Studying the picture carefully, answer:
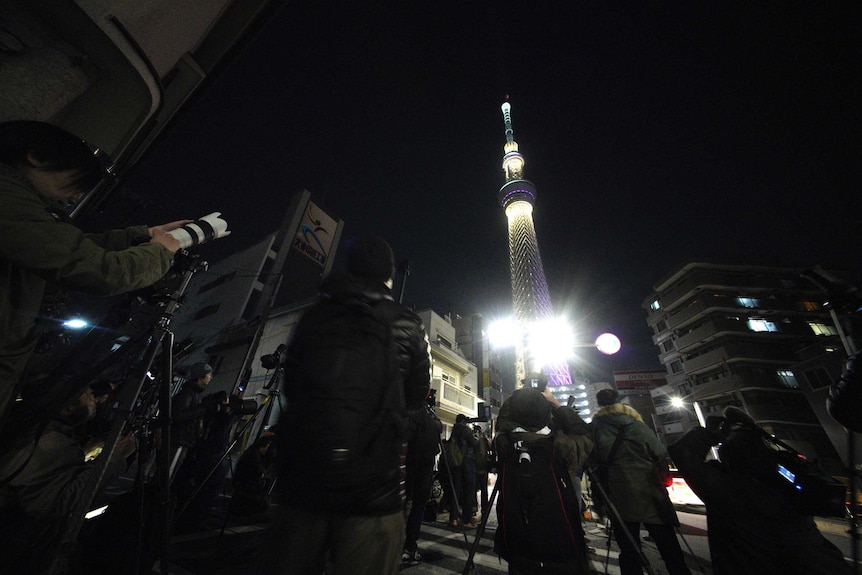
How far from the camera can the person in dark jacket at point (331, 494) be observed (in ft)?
3.85

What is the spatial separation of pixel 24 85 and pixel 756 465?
6692 mm

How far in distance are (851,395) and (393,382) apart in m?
3.51

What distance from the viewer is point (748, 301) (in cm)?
3934

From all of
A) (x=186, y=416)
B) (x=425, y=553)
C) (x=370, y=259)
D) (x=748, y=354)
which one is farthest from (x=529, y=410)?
(x=748, y=354)

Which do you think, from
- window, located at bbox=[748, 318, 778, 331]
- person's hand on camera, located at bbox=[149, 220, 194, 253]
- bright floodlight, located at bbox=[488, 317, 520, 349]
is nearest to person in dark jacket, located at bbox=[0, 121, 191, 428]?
person's hand on camera, located at bbox=[149, 220, 194, 253]

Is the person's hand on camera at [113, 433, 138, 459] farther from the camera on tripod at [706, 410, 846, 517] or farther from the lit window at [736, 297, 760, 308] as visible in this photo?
the lit window at [736, 297, 760, 308]

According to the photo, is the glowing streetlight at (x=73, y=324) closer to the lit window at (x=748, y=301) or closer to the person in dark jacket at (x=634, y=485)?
the person in dark jacket at (x=634, y=485)

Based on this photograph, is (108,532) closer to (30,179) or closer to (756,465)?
(30,179)

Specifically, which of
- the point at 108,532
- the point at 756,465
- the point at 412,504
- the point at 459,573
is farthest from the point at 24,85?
the point at 756,465

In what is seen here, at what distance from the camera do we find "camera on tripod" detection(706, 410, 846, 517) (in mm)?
2178

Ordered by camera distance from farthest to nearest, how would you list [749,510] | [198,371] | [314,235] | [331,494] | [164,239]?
[314,235], [198,371], [749,510], [164,239], [331,494]

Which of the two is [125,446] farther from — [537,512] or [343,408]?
[537,512]

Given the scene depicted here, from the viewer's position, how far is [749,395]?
32875mm

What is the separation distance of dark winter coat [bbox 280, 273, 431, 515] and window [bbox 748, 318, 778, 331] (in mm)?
52614
